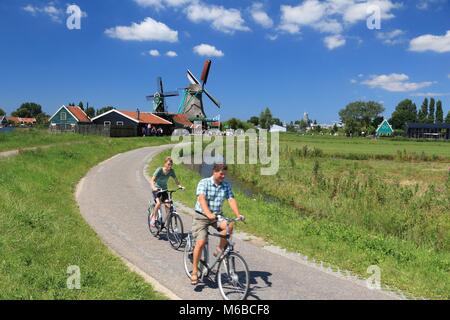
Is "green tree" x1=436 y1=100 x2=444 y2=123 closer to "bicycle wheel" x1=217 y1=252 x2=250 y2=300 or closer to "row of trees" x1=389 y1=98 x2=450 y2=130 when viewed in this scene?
"row of trees" x1=389 y1=98 x2=450 y2=130

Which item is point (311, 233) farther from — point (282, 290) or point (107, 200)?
point (107, 200)

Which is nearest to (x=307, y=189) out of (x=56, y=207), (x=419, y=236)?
(x=419, y=236)

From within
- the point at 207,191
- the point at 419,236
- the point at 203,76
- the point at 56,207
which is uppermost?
the point at 203,76

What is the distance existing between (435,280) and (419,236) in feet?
17.5

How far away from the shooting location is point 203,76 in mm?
88125

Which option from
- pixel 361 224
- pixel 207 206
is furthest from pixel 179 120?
pixel 207 206

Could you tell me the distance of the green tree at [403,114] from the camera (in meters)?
160

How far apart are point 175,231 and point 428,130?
127927 mm

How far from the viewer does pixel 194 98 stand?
284 ft

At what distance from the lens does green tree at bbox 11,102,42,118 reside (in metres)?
161

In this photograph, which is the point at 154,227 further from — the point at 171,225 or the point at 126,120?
the point at 126,120

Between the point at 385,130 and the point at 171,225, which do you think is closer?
the point at 171,225
